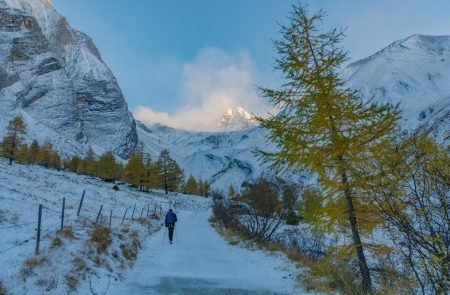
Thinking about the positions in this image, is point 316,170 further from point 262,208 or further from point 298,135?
point 262,208

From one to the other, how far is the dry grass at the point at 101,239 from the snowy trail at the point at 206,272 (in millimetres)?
1206

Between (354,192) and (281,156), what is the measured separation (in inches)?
85.7

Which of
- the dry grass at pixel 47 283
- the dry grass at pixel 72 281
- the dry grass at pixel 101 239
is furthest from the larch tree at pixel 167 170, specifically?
the dry grass at pixel 47 283

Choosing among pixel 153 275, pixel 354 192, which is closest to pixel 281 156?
pixel 354 192

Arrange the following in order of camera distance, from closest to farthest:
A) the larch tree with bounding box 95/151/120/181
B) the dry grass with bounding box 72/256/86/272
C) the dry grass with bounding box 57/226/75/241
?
the dry grass with bounding box 72/256/86/272 → the dry grass with bounding box 57/226/75/241 → the larch tree with bounding box 95/151/120/181

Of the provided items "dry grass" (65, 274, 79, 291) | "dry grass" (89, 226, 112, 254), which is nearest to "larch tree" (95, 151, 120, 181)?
"dry grass" (89, 226, 112, 254)

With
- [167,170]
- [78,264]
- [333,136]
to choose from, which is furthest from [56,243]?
[167,170]

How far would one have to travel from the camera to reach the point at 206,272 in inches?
483

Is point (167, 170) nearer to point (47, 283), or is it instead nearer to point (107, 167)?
point (107, 167)

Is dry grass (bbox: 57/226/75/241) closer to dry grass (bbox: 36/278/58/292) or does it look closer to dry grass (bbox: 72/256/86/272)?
dry grass (bbox: 72/256/86/272)

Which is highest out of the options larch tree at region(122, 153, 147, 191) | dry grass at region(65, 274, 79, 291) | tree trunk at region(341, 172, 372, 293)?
larch tree at region(122, 153, 147, 191)

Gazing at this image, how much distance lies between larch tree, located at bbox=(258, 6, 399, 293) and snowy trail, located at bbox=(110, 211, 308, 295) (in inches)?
100

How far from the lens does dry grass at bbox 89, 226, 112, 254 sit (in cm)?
1140

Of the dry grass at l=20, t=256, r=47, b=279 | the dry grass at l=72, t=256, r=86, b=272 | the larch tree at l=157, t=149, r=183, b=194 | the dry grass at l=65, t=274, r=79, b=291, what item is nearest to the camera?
the dry grass at l=20, t=256, r=47, b=279
